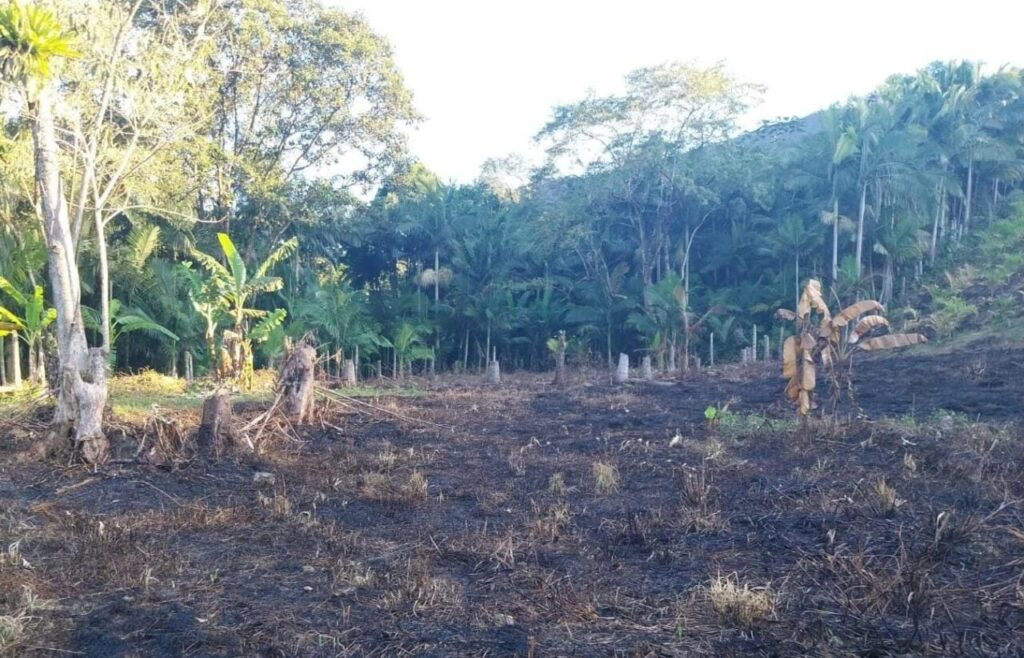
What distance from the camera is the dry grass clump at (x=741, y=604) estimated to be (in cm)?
416

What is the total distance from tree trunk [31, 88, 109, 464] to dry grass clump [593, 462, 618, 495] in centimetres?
509

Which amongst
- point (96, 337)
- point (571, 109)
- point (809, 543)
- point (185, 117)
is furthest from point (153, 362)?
point (809, 543)

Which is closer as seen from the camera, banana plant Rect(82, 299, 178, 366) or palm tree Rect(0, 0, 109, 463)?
palm tree Rect(0, 0, 109, 463)

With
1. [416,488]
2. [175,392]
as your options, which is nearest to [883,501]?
[416,488]

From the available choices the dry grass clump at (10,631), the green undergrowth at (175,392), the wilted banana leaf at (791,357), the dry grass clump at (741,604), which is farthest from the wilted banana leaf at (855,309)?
the dry grass clump at (10,631)

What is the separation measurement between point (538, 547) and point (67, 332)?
267 inches

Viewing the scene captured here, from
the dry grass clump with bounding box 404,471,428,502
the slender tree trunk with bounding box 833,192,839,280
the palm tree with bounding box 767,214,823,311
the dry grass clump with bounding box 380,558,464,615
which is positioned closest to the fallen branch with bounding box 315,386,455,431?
the dry grass clump with bounding box 404,471,428,502

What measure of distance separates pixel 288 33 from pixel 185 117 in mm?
10636

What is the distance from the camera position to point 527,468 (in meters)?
8.63

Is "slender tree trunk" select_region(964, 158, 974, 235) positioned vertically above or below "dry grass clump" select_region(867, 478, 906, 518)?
above

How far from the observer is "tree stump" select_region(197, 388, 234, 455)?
8859 millimetres

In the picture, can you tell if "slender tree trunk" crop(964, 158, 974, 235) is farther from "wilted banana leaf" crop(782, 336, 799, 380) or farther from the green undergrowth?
the green undergrowth

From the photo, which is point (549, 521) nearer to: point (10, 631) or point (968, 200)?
point (10, 631)

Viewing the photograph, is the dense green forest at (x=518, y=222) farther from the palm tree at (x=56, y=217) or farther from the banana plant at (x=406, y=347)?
the palm tree at (x=56, y=217)
